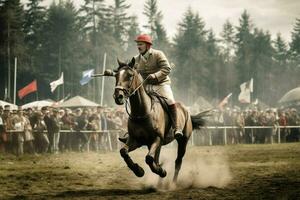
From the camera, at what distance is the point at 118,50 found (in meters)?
87.2

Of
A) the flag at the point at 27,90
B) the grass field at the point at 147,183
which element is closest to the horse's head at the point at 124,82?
the grass field at the point at 147,183

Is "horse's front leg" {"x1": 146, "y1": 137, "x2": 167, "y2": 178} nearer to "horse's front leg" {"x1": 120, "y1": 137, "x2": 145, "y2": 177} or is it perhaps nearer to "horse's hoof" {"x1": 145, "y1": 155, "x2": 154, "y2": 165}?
"horse's hoof" {"x1": 145, "y1": 155, "x2": 154, "y2": 165}

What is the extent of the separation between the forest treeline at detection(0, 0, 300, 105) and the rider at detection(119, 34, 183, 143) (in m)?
53.6

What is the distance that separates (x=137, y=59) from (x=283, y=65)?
118917mm

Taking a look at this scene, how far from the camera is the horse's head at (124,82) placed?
916cm

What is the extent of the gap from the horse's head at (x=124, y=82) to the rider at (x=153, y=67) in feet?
3.02

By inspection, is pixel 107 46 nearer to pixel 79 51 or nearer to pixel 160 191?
pixel 79 51

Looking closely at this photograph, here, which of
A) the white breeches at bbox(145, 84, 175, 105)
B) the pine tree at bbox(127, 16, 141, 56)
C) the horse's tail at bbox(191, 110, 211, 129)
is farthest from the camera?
the pine tree at bbox(127, 16, 141, 56)

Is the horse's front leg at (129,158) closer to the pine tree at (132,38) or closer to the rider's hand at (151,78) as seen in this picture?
the rider's hand at (151,78)

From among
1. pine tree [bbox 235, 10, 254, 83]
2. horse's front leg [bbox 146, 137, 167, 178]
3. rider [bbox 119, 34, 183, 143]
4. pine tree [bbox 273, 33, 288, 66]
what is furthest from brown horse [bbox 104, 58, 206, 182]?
pine tree [bbox 273, 33, 288, 66]

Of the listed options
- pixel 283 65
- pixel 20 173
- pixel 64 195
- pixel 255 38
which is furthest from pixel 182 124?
pixel 283 65

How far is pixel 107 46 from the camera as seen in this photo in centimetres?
8650

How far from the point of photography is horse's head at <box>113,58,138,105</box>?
916 cm

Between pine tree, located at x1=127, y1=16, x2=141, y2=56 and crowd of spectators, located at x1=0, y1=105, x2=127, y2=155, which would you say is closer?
crowd of spectators, located at x1=0, y1=105, x2=127, y2=155
